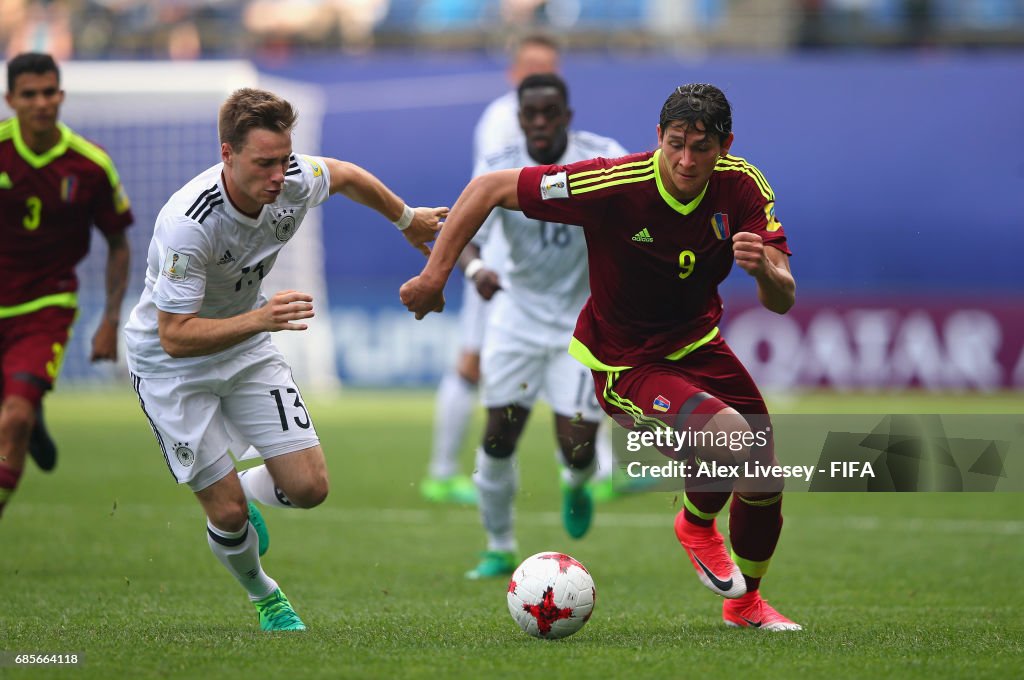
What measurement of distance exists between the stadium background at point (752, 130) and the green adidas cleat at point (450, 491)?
8.96 metres

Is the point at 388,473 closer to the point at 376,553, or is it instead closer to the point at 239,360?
the point at 376,553

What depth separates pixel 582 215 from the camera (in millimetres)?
5801

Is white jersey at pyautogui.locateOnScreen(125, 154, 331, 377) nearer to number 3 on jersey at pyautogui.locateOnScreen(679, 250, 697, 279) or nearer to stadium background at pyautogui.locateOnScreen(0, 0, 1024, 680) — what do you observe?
stadium background at pyautogui.locateOnScreen(0, 0, 1024, 680)

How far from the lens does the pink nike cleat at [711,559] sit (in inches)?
236

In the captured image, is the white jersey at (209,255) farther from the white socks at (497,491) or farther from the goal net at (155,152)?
the goal net at (155,152)

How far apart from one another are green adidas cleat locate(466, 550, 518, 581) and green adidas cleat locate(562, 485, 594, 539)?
0.42 metres

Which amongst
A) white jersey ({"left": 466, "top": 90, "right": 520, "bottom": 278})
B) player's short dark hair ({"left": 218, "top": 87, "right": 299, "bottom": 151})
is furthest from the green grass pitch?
player's short dark hair ({"left": 218, "top": 87, "right": 299, "bottom": 151})

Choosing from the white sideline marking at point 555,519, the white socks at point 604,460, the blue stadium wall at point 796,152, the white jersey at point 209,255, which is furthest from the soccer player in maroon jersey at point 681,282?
the blue stadium wall at point 796,152

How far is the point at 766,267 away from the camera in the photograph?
5.34 meters

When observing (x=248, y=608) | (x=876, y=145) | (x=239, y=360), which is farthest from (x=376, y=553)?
(x=876, y=145)

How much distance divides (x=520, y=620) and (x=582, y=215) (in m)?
1.73

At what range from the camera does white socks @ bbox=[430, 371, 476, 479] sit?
1112 centimetres

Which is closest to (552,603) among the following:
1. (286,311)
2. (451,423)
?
(286,311)

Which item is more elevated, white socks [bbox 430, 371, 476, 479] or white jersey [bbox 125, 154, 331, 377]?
white jersey [bbox 125, 154, 331, 377]
